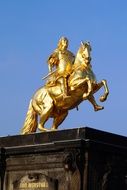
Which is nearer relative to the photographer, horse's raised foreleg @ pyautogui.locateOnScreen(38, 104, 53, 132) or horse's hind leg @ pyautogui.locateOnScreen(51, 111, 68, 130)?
horse's raised foreleg @ pyautogui.locateOnScreen(38, 104, 53, 132)

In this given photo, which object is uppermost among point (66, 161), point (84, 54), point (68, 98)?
point (84, 54)

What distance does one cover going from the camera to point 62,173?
48.3 feet

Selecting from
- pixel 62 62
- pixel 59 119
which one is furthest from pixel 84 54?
pixel 59 119

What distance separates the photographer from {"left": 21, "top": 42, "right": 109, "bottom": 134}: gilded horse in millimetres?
16328

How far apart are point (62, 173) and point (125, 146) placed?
177 cm

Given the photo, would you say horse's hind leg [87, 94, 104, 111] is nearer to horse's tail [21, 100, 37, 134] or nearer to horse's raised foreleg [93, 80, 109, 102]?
horse's raised foreleg [93, 80, 109, 102]

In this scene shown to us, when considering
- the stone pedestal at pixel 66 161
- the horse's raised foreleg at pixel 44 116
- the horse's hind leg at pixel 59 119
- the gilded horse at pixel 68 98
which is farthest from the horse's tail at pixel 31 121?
the stone pedestal at pixel 66 161

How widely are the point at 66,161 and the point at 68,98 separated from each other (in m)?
2.56

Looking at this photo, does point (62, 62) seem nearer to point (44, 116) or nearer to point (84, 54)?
point (84, 54)

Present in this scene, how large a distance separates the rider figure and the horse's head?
33 centimetres

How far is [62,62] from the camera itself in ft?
56.9

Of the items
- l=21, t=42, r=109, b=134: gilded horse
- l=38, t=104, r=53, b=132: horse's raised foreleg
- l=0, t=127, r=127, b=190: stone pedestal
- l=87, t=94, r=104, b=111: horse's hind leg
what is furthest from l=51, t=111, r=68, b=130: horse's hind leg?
l=0, t=127, r=127, b=190: stone pedestal

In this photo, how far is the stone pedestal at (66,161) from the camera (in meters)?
14.4

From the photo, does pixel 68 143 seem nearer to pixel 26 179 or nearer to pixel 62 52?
pixel 26 179
